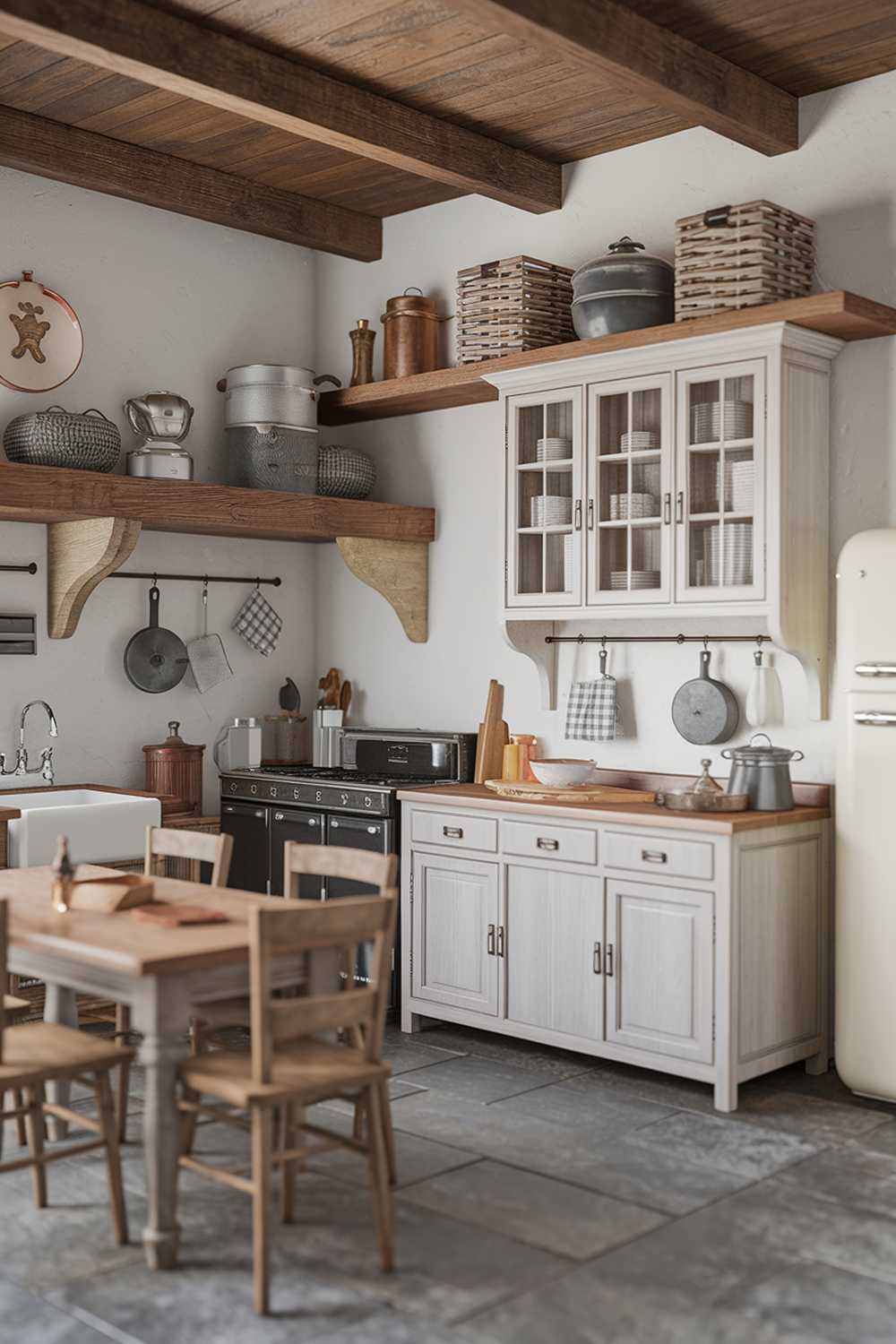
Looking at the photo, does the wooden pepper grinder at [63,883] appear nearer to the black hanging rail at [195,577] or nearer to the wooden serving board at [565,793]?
the wooden serving board at [565,793]

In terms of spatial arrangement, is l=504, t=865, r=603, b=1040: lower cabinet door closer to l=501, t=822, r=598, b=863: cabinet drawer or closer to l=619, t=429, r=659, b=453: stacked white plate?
l=501, t=822, r=598, b=863: cabinet drawer

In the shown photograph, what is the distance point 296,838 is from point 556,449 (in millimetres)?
1768

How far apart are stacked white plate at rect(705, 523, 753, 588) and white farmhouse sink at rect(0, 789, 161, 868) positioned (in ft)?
6.82

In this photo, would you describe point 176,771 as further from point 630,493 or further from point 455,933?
point 630,493

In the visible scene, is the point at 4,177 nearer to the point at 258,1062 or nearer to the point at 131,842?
the point at 131,842

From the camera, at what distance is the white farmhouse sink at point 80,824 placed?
4523 millimetres


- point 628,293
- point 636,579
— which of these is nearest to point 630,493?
point 636,579

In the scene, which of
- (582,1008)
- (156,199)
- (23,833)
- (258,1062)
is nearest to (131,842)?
(23,833)

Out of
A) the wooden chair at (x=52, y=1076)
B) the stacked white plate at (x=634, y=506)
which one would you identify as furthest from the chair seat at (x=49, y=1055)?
the stacked white plate at (x=634, y=506)

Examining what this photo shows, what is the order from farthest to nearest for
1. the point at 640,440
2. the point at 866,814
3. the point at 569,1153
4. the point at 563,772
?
the point at 563,772 → the point at 640,440 → the point at 866,814 → the point at 569,1153

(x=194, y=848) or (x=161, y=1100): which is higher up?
(x=194, y=848)

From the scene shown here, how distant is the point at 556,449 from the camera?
4809 mm

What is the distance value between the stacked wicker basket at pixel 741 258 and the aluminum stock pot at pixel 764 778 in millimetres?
1375

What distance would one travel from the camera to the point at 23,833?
451 cm
